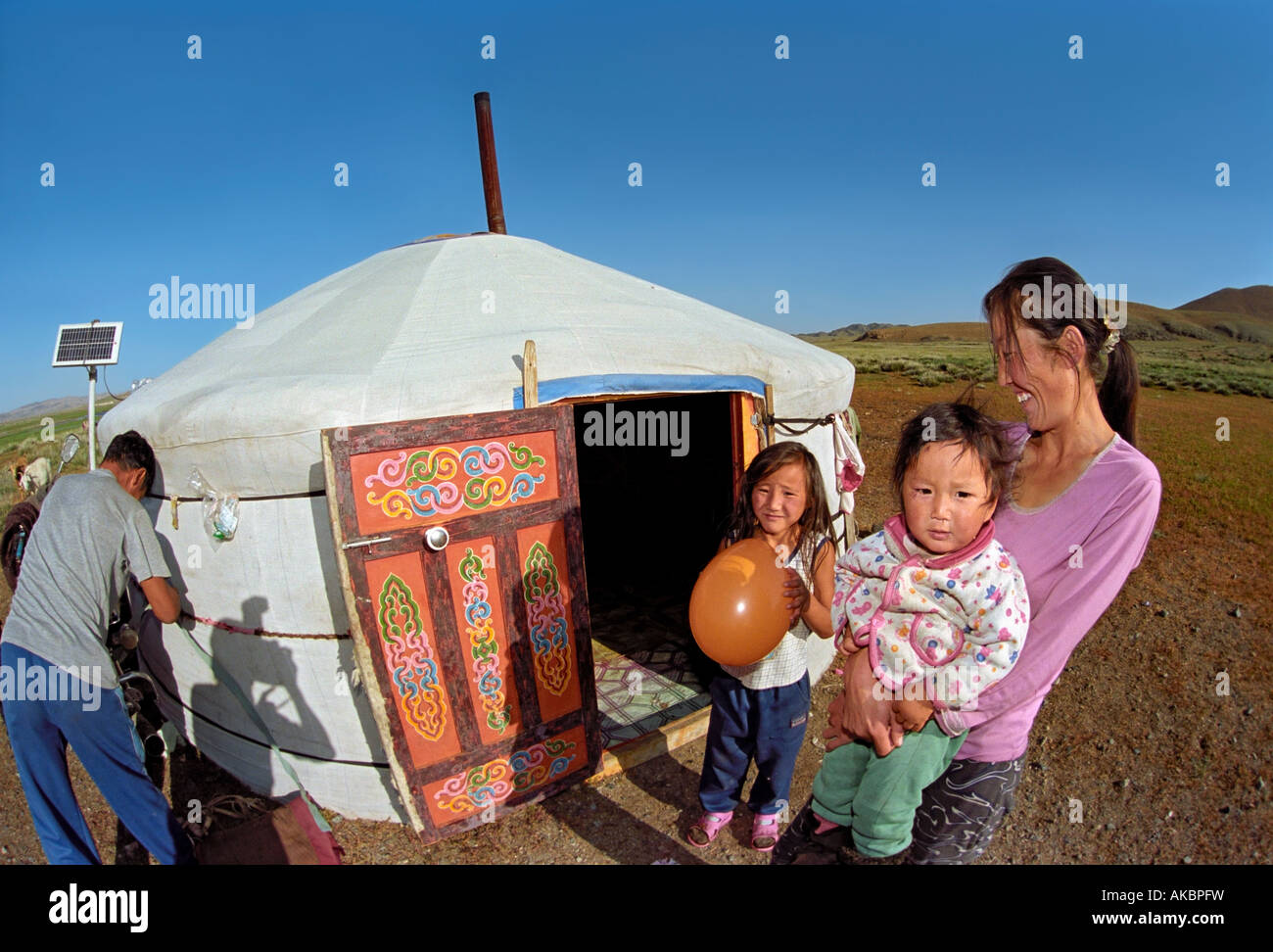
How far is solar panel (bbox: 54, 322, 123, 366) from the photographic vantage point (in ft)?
13.3

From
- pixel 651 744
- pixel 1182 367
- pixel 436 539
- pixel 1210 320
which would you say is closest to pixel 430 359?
pixel 436 539

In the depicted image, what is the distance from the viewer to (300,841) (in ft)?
9.23

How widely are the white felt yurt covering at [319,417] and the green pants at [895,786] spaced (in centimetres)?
233

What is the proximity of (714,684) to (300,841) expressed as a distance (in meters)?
1.96

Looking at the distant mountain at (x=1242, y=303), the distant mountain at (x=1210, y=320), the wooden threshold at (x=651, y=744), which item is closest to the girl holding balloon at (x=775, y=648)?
the wooden threshold at (x=651, y=744)

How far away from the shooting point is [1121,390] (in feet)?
5.19

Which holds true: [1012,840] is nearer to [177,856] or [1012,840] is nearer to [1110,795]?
[1110,795]

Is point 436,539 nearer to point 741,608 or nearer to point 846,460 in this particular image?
point 741,608

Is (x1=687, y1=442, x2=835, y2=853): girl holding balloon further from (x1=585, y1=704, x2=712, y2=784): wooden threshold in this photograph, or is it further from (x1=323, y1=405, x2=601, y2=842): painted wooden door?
(x1=323, y1=405, x2=601, y2=842): painted wooden door

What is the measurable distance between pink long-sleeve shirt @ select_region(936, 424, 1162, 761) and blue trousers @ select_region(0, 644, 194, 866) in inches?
125

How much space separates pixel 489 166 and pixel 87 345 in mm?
3236

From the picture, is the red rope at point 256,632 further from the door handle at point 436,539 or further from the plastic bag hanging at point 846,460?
the plastic bag hanging at point 846,460

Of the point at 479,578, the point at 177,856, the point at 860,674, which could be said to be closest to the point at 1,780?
the point at 177,856

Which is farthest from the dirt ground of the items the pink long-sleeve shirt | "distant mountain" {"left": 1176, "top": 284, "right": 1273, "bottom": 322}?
"distant mountain" {"left": 1176, "top": 284, "right": 1273, "bottom": 322}
